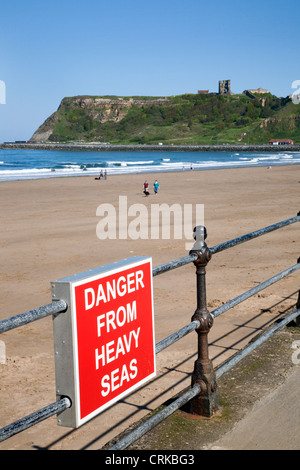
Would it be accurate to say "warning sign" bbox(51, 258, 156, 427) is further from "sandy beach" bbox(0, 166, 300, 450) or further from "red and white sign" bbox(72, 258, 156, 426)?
"sandy beach" bbox(0, 166, 300, 450)

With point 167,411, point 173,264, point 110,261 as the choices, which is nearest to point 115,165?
point 110,261

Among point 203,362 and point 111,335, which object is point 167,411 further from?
point 111,335

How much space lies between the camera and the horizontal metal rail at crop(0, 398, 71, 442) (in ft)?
6.25

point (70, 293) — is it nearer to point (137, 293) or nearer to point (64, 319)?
point (64, 319)

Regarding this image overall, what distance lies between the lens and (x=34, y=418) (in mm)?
2018

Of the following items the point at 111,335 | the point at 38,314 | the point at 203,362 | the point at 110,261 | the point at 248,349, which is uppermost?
the point at 38,314

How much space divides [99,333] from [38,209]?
23.9m

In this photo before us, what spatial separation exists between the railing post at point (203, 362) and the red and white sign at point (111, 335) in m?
0.62

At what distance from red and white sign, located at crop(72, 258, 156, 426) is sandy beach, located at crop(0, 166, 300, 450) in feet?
8.37

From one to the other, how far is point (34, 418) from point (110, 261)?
11707mm

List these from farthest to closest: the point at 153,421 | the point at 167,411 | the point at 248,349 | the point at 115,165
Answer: the point at 115,165 < the point at 248,349 < the point at 167,411 < the point at 153,421

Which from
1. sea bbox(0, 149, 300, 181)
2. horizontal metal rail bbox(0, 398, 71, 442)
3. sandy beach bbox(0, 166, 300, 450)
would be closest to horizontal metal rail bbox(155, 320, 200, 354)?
horizontal metal rail bbox(0, 398, 71, 442)

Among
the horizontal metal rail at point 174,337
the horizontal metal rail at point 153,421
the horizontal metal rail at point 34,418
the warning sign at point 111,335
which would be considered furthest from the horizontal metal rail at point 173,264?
the horizontal metal rail at point 34,418

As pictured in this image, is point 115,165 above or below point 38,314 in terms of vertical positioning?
above
